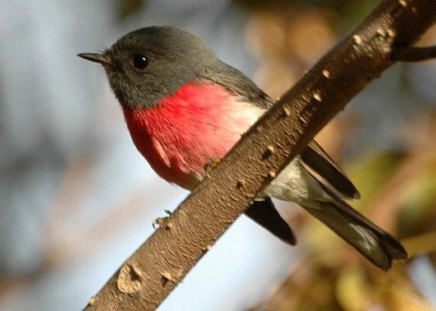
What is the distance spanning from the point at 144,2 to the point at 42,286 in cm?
177

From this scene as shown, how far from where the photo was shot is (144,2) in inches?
219

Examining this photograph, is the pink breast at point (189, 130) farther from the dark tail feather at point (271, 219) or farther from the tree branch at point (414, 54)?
the tree branch at point (414, 54)

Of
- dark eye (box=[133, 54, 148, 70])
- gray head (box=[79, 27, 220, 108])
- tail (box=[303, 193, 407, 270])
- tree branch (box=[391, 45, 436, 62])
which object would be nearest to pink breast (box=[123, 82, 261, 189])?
gray head (box=[79, 27, 220, 108])

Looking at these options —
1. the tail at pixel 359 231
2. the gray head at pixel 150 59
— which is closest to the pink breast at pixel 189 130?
the gray head at pixel 150 59

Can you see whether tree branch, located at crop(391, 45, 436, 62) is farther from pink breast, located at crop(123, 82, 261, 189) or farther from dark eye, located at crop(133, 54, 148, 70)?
dark eye, located at crop(133, 54, 148, 70)

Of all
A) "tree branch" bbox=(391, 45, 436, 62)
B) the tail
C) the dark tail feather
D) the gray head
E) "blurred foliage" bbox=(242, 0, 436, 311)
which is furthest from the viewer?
the gray head

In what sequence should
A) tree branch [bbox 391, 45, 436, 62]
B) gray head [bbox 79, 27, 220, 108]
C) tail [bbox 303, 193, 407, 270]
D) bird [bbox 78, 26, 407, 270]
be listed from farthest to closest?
gray head [bbox 79, 27, 220, 108] → bird [bbox 78, 26, 407, 270] → tail [bbox 303, 193, 407, 270] → tree branch [bbox 391, 45, 436, 62]

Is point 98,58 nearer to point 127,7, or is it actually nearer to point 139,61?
point 139,61

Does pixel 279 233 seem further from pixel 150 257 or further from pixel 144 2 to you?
pixel 144 2

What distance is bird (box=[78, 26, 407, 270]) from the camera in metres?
4.10

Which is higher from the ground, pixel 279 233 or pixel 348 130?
pixel 348 130

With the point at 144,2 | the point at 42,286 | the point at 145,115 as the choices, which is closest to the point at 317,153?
the point at 145,115

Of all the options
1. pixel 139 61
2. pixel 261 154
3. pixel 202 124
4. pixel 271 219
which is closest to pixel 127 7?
pixel 139 61

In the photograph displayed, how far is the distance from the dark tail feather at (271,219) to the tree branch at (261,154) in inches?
49.9
